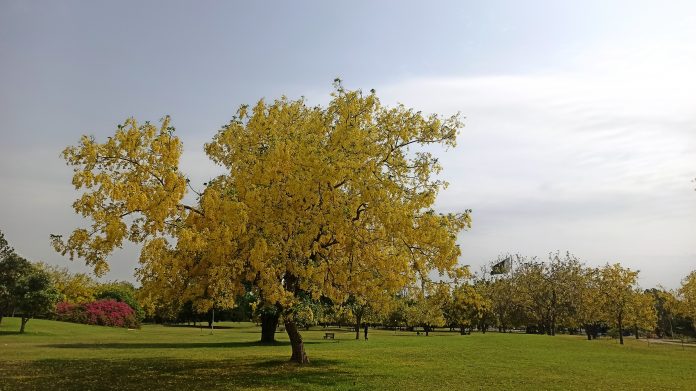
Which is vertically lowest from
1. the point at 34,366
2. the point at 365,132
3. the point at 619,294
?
the point at 34,366

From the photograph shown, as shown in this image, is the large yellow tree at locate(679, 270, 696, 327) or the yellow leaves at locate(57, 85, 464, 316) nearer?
the yellow leaves at locate(57, 85, 464, 316)

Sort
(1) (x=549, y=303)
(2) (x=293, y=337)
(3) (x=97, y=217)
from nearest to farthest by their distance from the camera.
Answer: (3) (x=97, y=217) → (2) (x=293, y=337) → (1) (x=549, y=303)

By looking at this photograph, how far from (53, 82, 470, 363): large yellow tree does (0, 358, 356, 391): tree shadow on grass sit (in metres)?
3.43

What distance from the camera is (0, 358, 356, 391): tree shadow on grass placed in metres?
20.2

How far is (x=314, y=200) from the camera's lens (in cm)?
2202

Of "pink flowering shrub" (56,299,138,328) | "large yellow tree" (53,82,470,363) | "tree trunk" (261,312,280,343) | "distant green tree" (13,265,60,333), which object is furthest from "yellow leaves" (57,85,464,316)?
"pink flowering shrub" (56,299,138,328)

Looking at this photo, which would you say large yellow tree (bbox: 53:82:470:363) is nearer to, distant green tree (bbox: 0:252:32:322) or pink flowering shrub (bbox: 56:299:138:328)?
distant green tree (bbox: 0:252:32:322)

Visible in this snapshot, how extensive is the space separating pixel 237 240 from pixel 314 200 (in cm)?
423

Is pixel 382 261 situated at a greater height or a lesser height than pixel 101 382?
greater

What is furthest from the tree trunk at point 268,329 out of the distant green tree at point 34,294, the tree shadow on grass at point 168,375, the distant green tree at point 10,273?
the distant green tree at point 10,273

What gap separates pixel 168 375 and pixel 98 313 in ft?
230

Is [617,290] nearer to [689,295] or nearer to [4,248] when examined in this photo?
[689,295]

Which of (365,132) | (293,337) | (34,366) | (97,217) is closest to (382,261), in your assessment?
(365,132)

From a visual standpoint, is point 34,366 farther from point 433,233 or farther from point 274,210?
point 433,233
